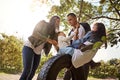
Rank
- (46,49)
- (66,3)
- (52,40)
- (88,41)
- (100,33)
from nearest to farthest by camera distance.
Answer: (88,41)
(100,33)
(52,40)
(46,49)
(66,3)

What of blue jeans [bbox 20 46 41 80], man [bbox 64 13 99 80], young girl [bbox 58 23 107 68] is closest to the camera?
young girl [bbox 58 23 107 68]

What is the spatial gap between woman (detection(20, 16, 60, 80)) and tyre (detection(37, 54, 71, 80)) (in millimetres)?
1291

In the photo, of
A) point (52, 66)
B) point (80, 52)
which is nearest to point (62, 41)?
point (80, 52)

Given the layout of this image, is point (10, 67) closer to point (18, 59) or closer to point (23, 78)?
point (18, 59)

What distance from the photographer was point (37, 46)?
486 cm

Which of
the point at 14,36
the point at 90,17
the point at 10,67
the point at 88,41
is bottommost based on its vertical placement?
the point at 10,67

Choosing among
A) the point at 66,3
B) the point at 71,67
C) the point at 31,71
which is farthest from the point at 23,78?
the point at 66,3

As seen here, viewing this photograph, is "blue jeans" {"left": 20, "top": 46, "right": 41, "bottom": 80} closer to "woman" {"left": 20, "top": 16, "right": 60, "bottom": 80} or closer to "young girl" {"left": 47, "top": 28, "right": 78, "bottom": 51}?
"woman" {"left": 20, "top": 16, "right": 60, "bottom": 80}

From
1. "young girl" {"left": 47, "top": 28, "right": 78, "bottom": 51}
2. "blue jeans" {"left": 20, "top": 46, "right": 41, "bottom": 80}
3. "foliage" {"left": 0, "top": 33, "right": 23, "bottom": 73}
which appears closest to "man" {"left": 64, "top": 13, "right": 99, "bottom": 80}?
"young girl" {"left": 47, "top": 28, "right": 78, "bottom": 51}

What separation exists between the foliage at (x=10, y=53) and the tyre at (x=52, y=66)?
58.0ft

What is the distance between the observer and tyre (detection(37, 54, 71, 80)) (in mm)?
3410

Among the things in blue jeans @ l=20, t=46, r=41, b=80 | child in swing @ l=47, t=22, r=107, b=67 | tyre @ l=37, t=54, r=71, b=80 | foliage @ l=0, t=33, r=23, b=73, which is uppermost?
child in swing @ l=47, t=22, r=107, b=67

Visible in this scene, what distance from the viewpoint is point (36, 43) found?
484cm

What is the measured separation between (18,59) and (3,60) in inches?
40.6
